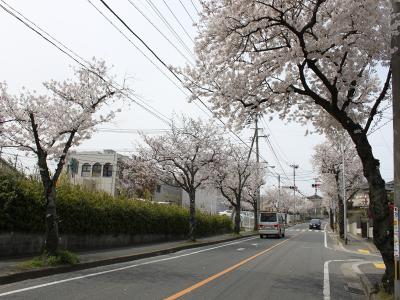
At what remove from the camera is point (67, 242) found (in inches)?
684

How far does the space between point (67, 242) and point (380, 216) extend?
1224 cm

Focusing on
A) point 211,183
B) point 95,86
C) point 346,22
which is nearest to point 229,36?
point 346,22

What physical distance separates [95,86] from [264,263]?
28.6ft

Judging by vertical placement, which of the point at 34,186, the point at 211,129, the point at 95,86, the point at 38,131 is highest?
the point at 211,129

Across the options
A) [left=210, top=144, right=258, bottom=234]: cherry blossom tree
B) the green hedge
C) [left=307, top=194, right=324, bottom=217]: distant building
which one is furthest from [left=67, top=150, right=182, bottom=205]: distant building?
[left=307, top=194, right=324, bottom=217]: distant building

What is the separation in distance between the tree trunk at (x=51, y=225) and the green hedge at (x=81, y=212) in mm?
1638

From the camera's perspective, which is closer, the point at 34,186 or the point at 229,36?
the point at 229,36

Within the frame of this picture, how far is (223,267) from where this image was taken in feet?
47.5

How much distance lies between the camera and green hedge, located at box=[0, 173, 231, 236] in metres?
14.3

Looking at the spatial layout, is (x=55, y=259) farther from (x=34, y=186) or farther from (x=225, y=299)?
(x=225, y=299)

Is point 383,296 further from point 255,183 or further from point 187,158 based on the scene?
point 255,183

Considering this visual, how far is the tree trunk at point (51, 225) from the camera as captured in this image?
42.4 ft

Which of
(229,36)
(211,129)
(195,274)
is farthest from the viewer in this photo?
(211,129)

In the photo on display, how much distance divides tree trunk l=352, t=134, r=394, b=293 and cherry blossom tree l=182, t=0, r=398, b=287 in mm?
20
